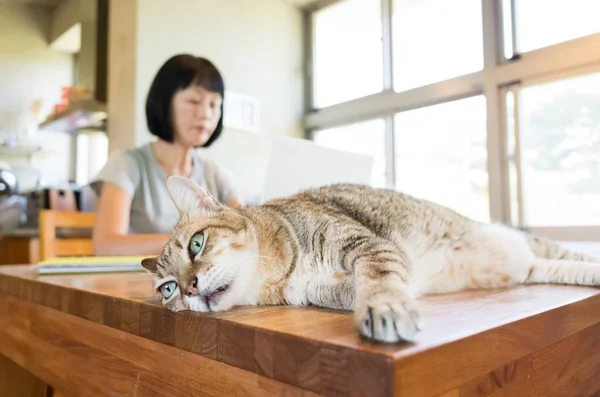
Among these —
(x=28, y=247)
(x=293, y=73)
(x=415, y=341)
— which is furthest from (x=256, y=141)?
(x=415, y=341)

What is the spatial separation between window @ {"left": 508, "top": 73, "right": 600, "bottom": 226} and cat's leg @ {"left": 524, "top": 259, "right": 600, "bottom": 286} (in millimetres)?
1574

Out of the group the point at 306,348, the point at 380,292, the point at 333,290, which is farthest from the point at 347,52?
the point at 306,348

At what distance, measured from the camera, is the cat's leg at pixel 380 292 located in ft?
1.42

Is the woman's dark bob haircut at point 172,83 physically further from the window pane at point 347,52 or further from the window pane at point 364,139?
the window pane at point 347,52

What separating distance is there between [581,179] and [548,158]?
0.69 ft

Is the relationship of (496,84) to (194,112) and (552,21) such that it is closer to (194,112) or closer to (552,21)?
(552,21)

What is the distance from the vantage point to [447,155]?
9.57 feet

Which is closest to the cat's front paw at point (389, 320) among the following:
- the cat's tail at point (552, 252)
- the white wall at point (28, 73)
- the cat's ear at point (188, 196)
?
the cat's ear at point (188, 196)

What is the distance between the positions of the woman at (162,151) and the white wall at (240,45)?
3.74 ft

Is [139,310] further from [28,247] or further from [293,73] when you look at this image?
[293,73]

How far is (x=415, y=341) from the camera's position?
0.42 meters

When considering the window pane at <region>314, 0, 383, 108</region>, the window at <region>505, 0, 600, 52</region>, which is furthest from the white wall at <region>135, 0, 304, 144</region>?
the window at <region>505, 0, 600, 52</region>

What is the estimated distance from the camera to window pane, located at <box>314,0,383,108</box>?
3.44m

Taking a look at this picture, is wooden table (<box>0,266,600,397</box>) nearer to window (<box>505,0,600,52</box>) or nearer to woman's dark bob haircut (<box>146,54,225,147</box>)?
woman's dark bob haircut (<box>146,54,225,147</box>)
